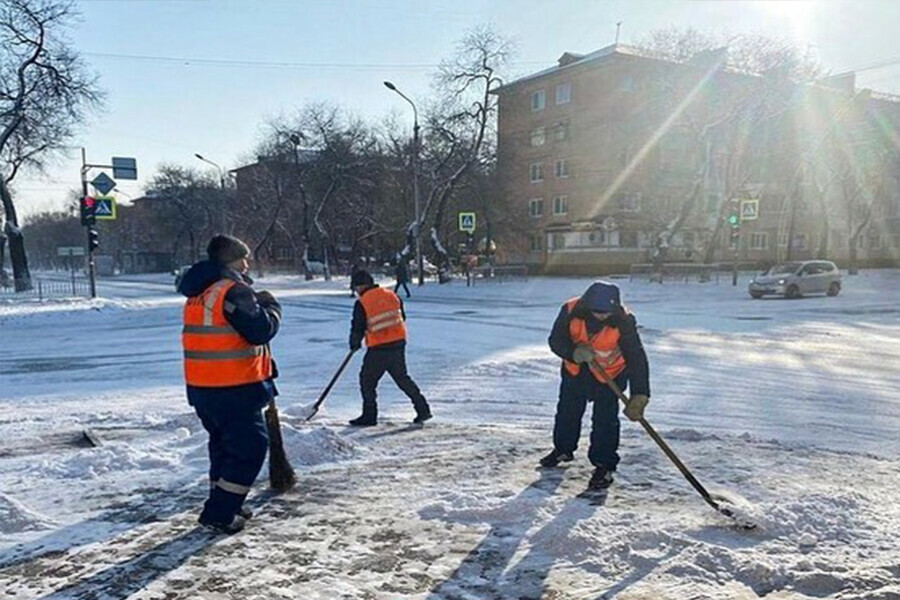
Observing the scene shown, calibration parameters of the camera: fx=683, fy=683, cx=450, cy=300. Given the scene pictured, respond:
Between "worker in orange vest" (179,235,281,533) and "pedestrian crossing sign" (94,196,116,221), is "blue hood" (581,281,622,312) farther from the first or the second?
"pedestrian crossing sign" (94,196,116,221)

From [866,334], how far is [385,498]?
527 inches

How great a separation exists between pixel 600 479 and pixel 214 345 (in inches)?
111

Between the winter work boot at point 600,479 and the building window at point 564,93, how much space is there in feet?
173

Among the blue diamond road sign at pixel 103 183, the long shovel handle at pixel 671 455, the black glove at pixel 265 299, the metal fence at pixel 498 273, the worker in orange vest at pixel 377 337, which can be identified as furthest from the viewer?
the metal fence at pixel 498 273

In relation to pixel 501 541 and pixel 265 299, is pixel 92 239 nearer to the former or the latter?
pixel 265 299

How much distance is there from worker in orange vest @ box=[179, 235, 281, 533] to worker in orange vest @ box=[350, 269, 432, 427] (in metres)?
2.82

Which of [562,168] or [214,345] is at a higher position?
[562,168]

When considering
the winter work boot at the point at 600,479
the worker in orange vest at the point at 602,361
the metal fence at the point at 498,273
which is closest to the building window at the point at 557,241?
the metal fence at the point at 498,273

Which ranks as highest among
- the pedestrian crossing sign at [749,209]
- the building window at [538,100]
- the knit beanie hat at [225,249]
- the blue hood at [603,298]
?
the building window at [538,100]

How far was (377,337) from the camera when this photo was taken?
7.02m

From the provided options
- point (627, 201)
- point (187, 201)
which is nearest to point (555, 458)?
point (627, 201)

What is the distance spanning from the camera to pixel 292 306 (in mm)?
24234

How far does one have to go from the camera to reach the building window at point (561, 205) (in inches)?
2175

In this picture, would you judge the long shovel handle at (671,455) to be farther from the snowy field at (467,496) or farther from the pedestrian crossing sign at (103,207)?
the pedestrian crossing sign at (103,207)
